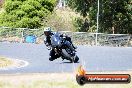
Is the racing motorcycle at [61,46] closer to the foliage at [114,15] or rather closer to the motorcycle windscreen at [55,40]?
the motorcycle windscreen at [55,40]

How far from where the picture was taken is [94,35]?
43562 millimetres

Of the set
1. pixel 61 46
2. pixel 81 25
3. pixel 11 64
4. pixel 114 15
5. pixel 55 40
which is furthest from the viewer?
pixel 81 25

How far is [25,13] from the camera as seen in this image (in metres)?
52.0

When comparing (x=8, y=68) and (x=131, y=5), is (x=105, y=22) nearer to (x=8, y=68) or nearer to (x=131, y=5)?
(x=131, y=5)

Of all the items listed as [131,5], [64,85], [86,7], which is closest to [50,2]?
[86,7]

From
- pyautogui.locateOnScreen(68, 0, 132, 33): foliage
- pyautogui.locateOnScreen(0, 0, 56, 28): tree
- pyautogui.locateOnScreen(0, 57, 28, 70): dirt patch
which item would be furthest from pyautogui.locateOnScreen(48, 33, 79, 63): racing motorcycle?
pyautogui.locateOnScreen(0, 0, 56, 28): tree

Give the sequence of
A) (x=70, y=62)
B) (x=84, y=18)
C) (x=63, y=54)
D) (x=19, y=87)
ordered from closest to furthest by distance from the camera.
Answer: (x=19, y=87)
(x=63, y=54)
(x=70, y=62)
(x=84, y=18)

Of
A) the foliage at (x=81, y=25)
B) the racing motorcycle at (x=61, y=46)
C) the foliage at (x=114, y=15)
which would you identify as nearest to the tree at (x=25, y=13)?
the foliage at (x=81, y=25)

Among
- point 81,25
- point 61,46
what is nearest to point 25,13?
point 81,25

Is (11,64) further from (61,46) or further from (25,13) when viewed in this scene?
(25,13)

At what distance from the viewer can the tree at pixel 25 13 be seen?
51.4 metres

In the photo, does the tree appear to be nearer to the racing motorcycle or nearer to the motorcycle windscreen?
the racing motorcycle

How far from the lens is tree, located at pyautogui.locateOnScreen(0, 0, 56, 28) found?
5138 cm

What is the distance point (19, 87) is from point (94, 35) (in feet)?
97.6
